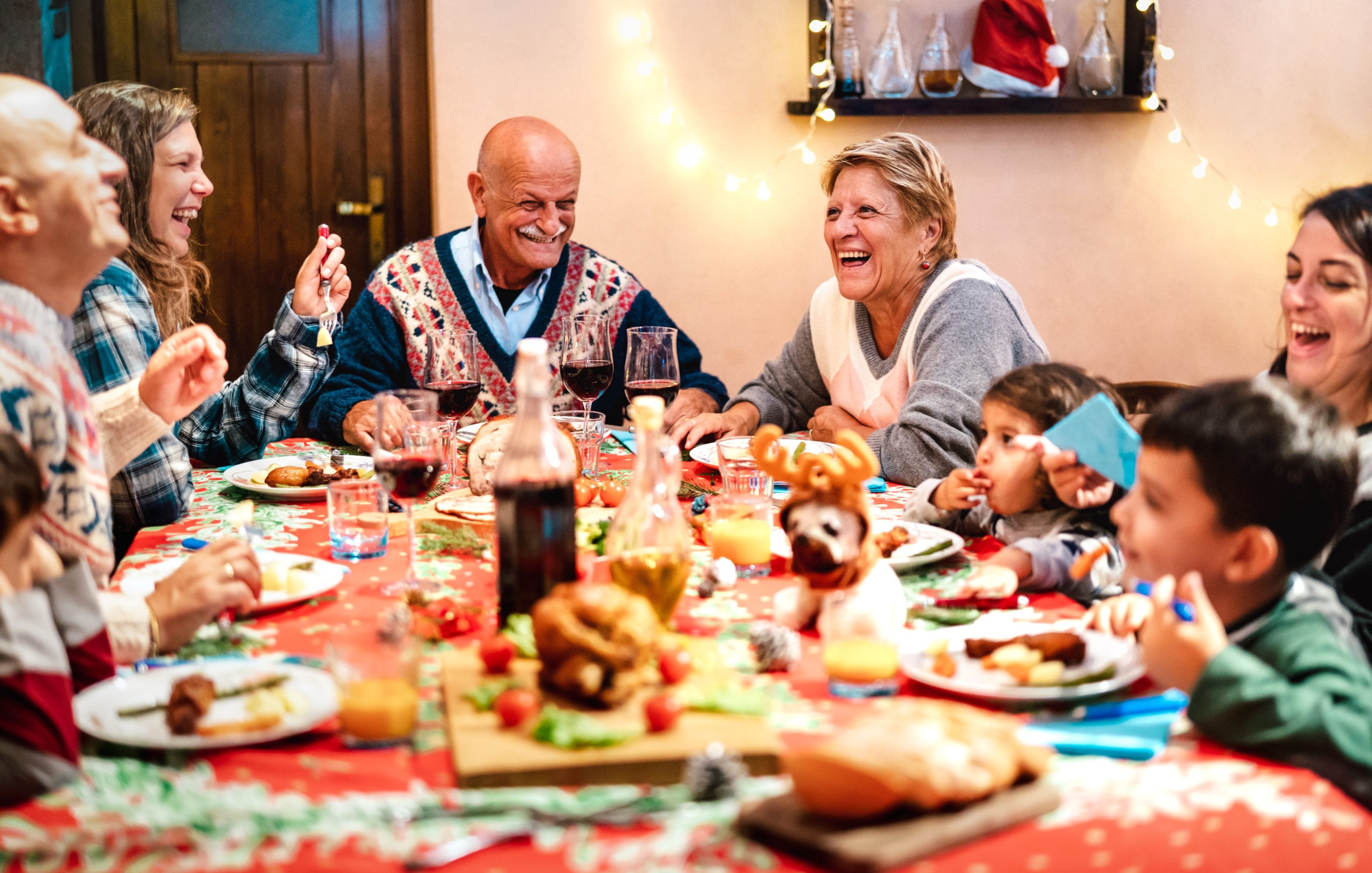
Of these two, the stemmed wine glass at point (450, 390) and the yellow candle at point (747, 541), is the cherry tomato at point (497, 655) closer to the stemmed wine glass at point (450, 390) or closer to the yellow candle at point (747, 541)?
the yellow candle at point (747, 541)

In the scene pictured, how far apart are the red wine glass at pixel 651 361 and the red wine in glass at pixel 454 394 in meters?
0.29

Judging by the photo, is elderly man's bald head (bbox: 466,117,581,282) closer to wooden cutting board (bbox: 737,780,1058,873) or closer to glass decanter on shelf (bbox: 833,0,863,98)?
glass decanter on shelf (bbox: 833,0,863,98)

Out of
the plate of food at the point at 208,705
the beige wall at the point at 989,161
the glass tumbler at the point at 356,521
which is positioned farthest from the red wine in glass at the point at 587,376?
the beige wall at the point at 989,161

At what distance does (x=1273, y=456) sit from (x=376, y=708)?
86 cm

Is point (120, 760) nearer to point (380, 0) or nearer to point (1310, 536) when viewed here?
point (1310, 536)

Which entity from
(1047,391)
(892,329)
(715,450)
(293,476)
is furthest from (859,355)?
(293,476)

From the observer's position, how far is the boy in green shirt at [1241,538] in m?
1.06

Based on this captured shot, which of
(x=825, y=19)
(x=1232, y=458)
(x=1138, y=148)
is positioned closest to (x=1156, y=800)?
(x=1232, y=458)

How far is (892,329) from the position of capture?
287 centimetres

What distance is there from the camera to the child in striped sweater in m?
0.92

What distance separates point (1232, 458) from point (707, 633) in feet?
1.85

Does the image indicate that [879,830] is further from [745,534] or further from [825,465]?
[745,534]

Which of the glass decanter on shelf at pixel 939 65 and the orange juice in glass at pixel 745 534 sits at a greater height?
the glass decanter on shelf at pixel 939 65

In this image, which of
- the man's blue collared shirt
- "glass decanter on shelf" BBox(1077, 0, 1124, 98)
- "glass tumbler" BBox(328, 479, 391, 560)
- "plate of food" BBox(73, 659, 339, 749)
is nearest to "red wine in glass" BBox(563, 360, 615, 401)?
"glass tumbler" BBox(328, 479, 391, 560)
